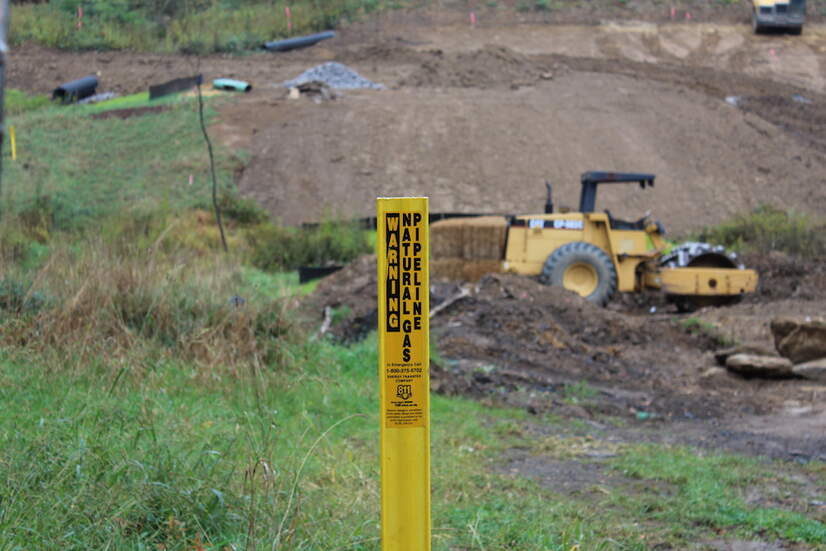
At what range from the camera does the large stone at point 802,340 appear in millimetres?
14336

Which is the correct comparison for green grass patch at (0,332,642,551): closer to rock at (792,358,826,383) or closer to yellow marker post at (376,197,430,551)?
yellow marker post at (376,197,430,551)

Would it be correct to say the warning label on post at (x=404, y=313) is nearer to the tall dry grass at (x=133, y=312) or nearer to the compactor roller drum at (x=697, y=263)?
the tall dry grass at (x=133, y=312)

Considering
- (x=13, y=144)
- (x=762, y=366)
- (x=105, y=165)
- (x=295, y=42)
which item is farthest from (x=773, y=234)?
(x=295, y=42)

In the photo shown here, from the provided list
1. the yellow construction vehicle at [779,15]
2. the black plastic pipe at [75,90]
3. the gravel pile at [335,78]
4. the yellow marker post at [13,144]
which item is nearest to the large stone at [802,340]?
the yellow marker post at [13,144]

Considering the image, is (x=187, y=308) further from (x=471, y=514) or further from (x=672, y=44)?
(x=672, y=44)

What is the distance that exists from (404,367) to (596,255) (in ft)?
49.6

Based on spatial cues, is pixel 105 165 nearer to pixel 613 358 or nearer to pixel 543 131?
pixel 543 131

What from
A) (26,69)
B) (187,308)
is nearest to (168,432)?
(187,308)

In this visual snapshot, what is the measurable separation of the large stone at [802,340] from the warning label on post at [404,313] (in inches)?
484

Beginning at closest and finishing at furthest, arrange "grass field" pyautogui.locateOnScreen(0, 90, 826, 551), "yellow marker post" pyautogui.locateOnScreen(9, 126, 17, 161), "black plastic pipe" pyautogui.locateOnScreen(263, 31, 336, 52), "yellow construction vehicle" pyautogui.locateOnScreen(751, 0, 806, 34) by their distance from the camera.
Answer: "grass field" pyautogui.locateOnScreen(0, 90, 826, 551) → "yellow marker post" pyautogui.locateOnScreen(9, 126, 17, 161) → "black plastic pipe" pyautogui.locateOnScreen(263, 31, 336, 52) → "yellow construction vehicle" pyautogui.locateOnScreen(751, 0, 806, 34)

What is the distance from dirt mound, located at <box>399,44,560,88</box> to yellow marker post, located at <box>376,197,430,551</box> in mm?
35054

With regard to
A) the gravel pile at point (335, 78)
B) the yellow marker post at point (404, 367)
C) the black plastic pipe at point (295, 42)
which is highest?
the yellow marker post at point (404, 367)

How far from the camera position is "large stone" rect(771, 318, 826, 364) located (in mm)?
14336

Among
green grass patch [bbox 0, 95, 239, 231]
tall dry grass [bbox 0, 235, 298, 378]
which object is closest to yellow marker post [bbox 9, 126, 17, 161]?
green grass patch [bbox 0, 95, 239, 231]
